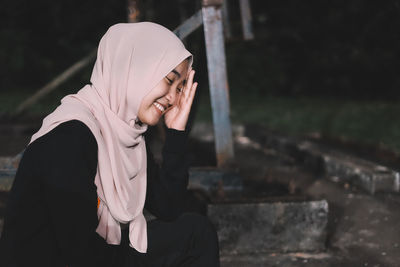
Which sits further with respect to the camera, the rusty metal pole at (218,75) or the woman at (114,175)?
the rusty metal pole at (218,75)

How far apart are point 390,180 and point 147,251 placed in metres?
3.05

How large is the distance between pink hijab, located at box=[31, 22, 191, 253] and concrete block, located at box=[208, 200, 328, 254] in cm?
119

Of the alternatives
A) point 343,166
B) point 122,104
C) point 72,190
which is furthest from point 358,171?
point 72,190

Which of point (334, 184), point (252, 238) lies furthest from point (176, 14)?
point (252, 238)

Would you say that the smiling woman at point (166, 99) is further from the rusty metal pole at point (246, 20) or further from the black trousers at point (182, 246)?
the rusty metal pole at point (246, 20)

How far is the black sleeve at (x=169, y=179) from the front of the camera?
2.33m

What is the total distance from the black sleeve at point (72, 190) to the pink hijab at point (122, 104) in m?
0.13

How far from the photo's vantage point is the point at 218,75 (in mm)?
3883

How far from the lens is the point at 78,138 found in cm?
175

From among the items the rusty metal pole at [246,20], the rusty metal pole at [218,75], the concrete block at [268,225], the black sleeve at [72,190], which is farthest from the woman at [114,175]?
the rusty metal pole at [246,20]

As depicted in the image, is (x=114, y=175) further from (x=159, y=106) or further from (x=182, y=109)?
(x=182, y=109)

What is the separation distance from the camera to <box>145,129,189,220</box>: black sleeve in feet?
7.65

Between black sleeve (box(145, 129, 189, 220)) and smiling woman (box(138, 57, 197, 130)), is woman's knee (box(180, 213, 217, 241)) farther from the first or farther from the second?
smiling woman (box(138, 57, 197, 130))

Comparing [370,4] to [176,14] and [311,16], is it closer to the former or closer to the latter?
[311,16]
